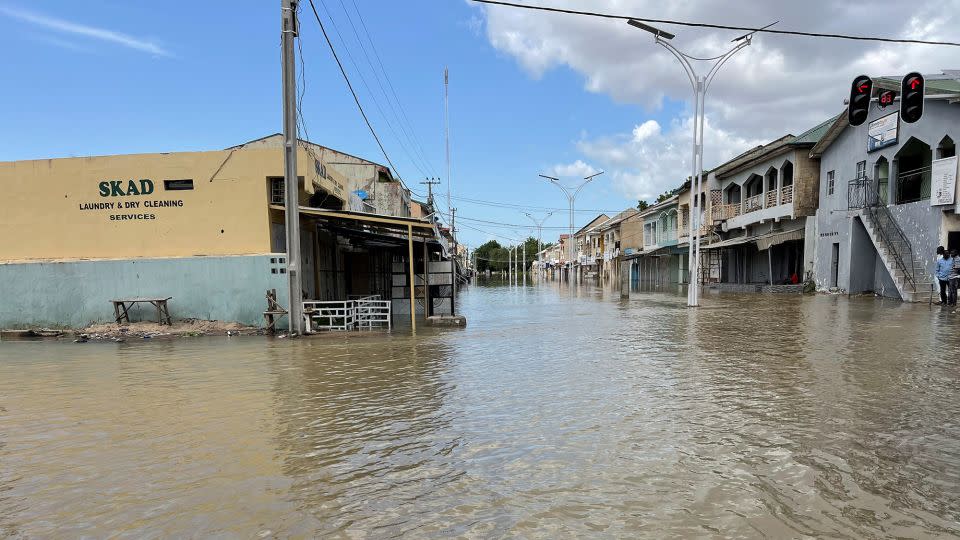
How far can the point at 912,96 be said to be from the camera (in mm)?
10883

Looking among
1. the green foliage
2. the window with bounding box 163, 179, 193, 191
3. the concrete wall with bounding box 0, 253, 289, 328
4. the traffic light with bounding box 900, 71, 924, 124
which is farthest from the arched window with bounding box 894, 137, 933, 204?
the green foliage

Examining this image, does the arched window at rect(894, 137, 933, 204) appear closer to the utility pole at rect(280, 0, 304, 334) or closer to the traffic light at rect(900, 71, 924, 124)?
the traffic light at rect(900, 71, 924, 124)

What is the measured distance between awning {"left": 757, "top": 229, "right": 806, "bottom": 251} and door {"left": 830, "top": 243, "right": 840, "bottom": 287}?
315 centimetres

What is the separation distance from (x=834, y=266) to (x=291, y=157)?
2383cm

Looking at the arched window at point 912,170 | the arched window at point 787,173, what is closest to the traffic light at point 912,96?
the arched window at point 912,170

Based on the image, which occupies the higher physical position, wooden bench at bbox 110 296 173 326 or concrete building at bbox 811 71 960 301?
concrete building at bbox 811 71 960 301

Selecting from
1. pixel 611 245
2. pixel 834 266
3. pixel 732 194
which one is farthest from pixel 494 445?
pixel 611 245

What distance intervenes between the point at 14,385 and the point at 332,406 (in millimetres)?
5523

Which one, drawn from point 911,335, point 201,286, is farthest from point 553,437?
point 201,286

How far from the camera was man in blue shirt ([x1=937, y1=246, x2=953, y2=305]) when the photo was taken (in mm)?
16328

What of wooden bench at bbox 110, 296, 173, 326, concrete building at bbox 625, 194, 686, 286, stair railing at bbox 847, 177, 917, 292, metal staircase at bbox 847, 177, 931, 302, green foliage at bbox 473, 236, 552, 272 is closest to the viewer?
wooden bench at bbox 110, 296, 173, 326

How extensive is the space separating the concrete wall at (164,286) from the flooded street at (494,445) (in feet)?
16.1

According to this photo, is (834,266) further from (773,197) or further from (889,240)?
(773,197)

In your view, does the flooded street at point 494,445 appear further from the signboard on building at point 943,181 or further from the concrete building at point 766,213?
the concrete building at point 766,213
